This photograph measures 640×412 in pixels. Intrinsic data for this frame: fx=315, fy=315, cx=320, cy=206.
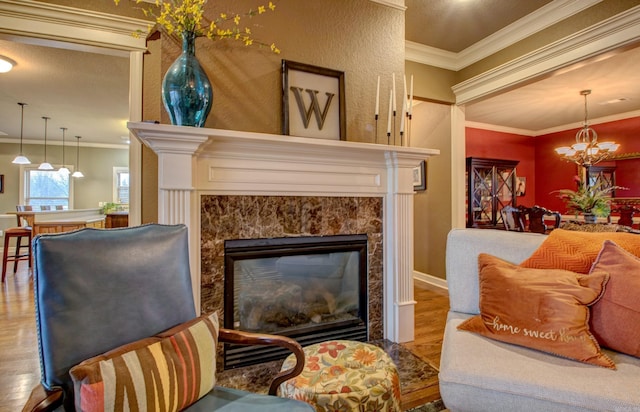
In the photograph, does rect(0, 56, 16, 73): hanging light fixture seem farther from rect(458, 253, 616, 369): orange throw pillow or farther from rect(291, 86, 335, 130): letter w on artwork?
rect(458, 253, 616, 369): orange throw pillow

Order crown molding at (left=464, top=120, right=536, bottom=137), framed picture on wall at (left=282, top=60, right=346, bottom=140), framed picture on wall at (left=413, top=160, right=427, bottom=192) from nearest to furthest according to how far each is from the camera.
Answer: framed picture on wall at (left=282, top=60, right=346, bottom=140)
framed picture on wall at (left=413, top=160, right=427, bottom=192)
crown molding at (left=464, top=120, right=536, bottom=137)

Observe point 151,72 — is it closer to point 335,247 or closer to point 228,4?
point 228,4

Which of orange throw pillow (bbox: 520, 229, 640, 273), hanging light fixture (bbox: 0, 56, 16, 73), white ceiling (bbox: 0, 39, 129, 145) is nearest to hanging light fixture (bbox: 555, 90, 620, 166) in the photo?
orange throw pillow (bbox: 520, 229, 640, 273)

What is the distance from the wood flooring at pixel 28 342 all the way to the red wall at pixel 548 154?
365cm

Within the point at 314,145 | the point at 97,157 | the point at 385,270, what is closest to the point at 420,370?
the point at 385,270

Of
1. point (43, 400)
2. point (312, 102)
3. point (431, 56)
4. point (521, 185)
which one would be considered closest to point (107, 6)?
point (312, 102)

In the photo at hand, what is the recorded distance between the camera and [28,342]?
2410 millimetres

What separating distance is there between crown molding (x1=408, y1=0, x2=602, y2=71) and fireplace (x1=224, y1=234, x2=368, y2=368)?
91.9 inches

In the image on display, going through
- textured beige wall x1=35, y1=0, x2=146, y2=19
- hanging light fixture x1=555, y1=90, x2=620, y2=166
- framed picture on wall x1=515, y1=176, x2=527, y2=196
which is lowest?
framed picture on wall x1=515, y1=176, x2=527, y2=196

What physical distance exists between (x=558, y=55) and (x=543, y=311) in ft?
7.98

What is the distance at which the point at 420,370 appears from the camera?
1903mm

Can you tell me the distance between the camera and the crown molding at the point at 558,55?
2.21m

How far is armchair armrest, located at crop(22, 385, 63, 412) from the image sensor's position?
79 centimetres

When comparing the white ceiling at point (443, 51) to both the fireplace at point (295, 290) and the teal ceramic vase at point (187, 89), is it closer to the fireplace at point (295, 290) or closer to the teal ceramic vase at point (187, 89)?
the teal ceramic vase at point (187, 89)
